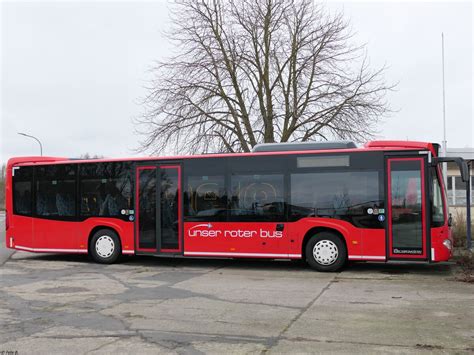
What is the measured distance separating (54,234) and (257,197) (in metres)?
6.05

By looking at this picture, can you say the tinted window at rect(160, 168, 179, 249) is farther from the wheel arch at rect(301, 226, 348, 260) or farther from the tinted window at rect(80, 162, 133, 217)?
the wheel arch at rect(301, 226, 348, 260)

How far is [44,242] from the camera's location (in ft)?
47.2

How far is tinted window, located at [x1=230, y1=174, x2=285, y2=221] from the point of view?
12.0 m

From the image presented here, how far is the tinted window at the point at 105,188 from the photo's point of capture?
44.2 ft

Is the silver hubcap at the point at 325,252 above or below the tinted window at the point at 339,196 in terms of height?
below

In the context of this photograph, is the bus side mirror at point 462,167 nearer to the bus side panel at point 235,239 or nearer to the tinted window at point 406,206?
the tinted window at point 406,206

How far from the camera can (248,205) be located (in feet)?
40.3

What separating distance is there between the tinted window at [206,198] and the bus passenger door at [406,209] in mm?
3904

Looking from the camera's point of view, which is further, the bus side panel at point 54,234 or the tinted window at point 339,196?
the bus side panel at point 54,234

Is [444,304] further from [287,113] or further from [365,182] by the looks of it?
[287,113]

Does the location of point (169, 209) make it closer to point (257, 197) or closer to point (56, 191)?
point (257, 197)

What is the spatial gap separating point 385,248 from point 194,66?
42.6ft

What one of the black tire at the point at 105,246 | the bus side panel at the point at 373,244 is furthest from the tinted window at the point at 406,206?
the black tire at the point at 105,246

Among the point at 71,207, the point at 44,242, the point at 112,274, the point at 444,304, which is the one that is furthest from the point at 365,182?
the point at 44,242
